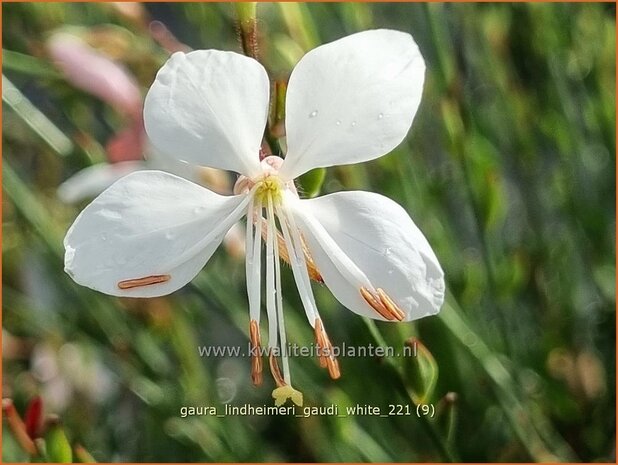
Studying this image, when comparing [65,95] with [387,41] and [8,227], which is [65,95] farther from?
[387,41]

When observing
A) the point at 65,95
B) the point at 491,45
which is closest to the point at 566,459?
the point at 491,45

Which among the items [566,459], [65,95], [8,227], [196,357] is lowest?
[566,459]

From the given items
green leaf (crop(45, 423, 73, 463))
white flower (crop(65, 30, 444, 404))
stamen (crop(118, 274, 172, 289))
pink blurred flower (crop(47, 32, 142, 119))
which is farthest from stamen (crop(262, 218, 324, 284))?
pink blurred flower (crop(47, 32, 142, 119))

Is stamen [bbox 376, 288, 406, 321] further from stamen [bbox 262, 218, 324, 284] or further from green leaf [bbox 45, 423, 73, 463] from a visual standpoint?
green leaf [bbox 45, 423, 73, 463]

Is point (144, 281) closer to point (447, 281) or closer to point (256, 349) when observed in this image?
point (256, 349)

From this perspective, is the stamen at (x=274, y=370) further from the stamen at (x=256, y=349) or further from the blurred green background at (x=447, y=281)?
the blurred green background at (x=447, y=281)

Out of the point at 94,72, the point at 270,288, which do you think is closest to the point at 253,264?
the point at 270,288
